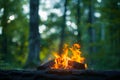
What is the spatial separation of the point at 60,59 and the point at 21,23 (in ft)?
88.2

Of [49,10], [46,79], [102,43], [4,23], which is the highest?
[49,10]

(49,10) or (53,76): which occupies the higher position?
(49,10)

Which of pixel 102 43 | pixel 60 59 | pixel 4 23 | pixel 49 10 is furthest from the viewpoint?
pixel 49 10

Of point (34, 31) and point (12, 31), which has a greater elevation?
point (12, 31)

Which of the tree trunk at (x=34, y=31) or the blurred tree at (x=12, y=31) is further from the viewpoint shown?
the blurred tree at (x=12, y=31)

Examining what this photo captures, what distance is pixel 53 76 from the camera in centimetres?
661

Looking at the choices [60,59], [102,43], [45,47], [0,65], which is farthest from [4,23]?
[60,59]

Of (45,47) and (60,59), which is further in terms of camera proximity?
(45,47)

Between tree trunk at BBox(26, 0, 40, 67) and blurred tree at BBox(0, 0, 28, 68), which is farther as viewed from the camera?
blurred tree at BBox(0, 0, 28, 68)

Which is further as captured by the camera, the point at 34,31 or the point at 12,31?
the point at 12,31

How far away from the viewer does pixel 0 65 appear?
52.2 feet

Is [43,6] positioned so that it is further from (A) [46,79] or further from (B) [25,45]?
(A) [46,79]

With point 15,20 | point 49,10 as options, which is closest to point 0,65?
point 15,20

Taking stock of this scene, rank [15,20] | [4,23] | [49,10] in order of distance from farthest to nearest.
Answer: [49,10] < [15,20] < [4,23]
